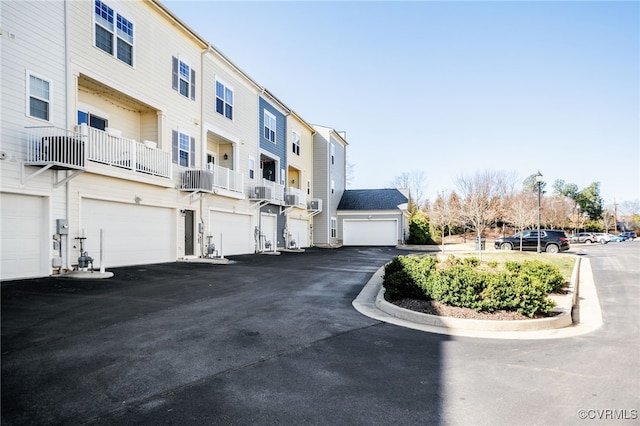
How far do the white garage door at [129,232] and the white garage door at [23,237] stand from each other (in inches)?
38.6

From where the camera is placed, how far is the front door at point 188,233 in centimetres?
1666

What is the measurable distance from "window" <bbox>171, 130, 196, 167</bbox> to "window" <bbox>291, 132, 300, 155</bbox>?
1225 cm

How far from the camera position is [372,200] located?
120 ft

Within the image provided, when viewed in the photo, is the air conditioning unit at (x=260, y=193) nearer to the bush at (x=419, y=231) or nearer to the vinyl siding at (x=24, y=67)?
the vinyl siding at (x=24, y=67)

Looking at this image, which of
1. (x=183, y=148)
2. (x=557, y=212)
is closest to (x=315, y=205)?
(x=183, y=148)

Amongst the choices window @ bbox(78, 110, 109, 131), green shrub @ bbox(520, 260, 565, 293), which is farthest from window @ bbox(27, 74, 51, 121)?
green shrub @ bbox(520, 260, 565, 293)

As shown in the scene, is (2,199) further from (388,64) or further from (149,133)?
(388,64)

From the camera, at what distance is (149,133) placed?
50.8 feet

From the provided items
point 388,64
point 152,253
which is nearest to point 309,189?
point 388,64

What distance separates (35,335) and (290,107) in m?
23.9

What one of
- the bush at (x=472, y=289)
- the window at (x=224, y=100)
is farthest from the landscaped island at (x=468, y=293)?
the window at (x=224, y=100)

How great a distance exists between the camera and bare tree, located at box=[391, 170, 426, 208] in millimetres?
60844

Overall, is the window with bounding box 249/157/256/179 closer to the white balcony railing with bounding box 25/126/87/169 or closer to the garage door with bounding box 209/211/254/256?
the garage door with bounding box 209/211/254/256

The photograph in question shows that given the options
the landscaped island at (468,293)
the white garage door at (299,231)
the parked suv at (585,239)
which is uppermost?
the white garage door at (299,231)
